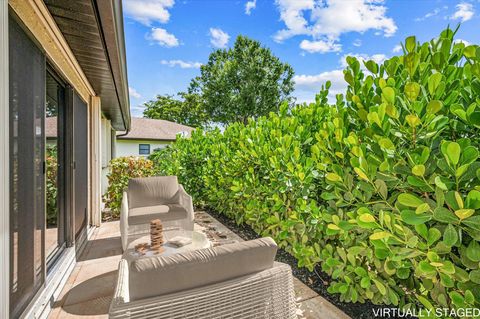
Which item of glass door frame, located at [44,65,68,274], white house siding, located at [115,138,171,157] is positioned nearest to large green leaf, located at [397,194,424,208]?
glass door frame, located at [44,65,68,274]

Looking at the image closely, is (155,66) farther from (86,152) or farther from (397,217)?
(397,217)

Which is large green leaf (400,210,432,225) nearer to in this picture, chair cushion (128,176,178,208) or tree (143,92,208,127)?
chair cushion (128,176,178,208)

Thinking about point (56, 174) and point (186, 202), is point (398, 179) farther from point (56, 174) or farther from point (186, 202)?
point (56, 174)

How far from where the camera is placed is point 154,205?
16.6 ft

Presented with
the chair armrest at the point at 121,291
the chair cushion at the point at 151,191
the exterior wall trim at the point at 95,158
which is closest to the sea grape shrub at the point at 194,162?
the chair cushion at the point at 151,191

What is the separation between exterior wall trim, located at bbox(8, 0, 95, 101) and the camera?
211 cm

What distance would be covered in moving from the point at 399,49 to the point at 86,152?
5061 mm

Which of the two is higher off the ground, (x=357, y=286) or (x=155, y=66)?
(x=155, y=66)

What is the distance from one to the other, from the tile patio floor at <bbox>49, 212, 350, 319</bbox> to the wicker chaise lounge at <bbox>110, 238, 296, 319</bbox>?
97cm

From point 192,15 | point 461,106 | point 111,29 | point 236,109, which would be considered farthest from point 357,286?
point 236,109

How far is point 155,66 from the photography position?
2039 cm

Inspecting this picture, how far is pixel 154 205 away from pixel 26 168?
3.07m

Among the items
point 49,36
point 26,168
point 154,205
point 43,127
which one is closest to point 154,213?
point 154,205

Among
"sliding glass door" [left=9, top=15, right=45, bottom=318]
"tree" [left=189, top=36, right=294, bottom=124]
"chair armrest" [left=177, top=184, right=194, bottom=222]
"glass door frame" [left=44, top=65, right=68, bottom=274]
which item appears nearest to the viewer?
"sliding glass door" [left=9, top=15, right=45, bottom=318]
